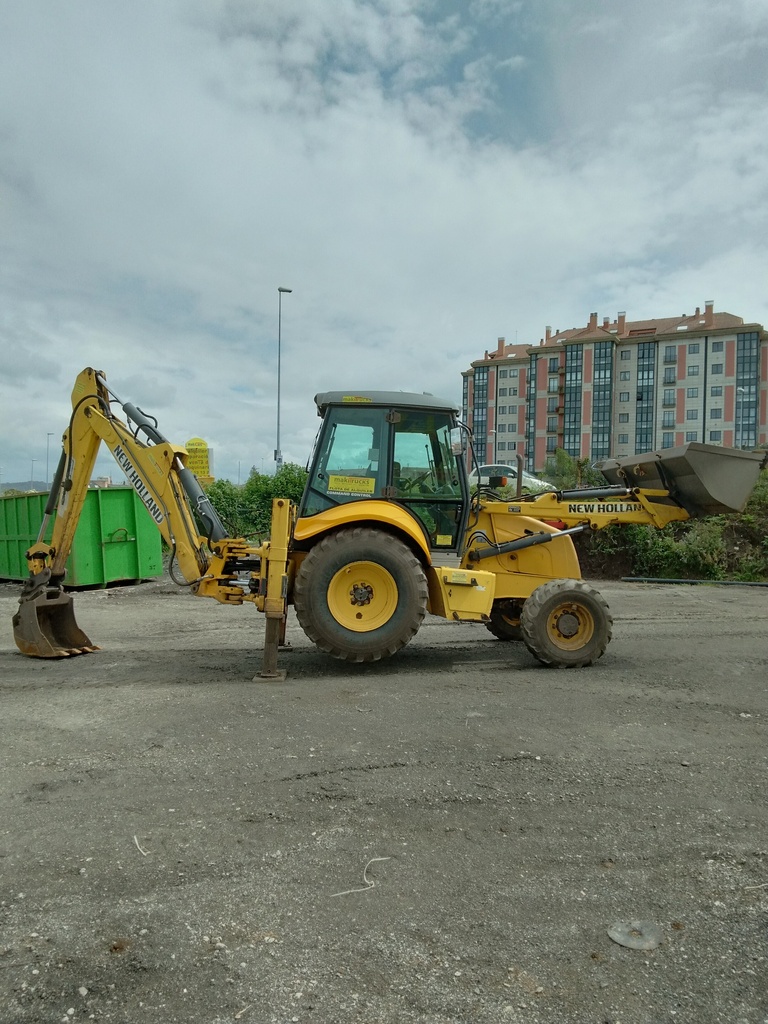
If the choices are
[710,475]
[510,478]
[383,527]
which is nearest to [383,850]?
[383,527]

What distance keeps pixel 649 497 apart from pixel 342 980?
5.93m

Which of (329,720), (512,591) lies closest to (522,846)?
(329,720)

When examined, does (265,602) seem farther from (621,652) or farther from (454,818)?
(621,652)

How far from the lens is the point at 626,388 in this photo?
273 ft

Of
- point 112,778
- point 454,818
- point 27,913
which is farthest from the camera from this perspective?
point 112,778

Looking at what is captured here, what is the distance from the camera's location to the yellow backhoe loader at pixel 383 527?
6484 mm

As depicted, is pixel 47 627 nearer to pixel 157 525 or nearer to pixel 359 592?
pixel 157 525

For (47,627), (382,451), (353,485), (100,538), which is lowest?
(47,627)

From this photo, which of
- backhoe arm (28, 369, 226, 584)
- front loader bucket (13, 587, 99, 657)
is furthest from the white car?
front loader bucket (13, 587, 99, 657)

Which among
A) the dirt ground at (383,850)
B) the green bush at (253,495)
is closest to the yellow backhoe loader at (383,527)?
the dirt ground at (383,850)

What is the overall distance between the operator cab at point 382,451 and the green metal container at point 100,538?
733 cm

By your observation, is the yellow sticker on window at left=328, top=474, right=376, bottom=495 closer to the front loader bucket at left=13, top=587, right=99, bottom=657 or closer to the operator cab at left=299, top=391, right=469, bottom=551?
the operator cab at left=299, top=391, right=469, bottom=551

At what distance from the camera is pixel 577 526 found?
7.60m

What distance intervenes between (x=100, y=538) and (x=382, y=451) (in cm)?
857
